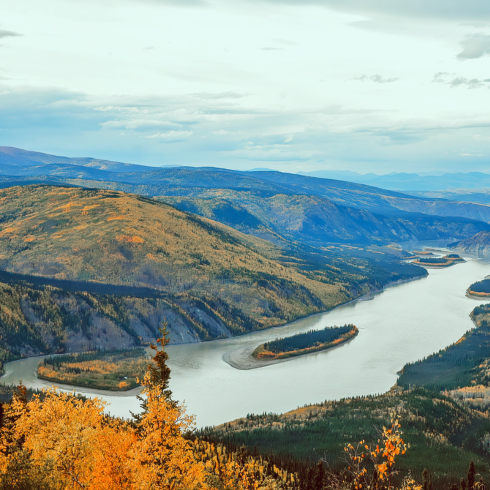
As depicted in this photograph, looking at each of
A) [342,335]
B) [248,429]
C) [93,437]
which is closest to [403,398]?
[248,429]

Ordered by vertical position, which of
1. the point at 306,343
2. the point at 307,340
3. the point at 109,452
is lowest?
the point at 306,343

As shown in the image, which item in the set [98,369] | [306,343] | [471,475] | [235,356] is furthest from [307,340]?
[471,475]

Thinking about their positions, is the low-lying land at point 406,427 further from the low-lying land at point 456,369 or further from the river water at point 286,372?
the river water at point 286,372

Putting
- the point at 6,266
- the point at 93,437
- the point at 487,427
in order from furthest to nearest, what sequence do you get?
the point at 6,266, the point at 487,427, the point at 93,437

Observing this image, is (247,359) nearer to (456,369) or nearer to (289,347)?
(289,347)

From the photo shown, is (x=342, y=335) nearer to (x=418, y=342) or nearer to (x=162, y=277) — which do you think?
(x=418, y=342)

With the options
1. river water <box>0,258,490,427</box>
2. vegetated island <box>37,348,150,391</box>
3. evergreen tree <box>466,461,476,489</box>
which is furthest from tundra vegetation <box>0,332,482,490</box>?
vegetated island <box>37,348,150,391</box>
